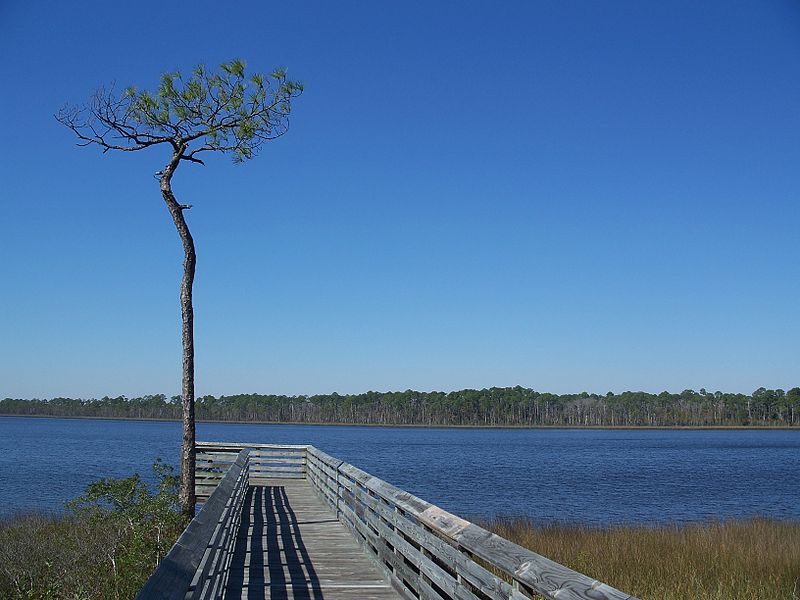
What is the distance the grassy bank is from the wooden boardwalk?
3113 mm

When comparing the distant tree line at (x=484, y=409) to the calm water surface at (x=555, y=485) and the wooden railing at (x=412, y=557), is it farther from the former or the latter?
the wooden railing at (x=412, y=557)

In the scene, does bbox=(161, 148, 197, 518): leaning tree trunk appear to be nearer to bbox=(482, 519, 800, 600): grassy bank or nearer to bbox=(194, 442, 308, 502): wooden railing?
bbox=(194, 442, 308, 502): wooden railing

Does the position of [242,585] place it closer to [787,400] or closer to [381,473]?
[381,473]

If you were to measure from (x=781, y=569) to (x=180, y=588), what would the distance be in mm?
12120

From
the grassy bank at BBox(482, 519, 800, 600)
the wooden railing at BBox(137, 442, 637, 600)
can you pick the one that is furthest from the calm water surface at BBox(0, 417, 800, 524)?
the wooden railing at BBox(137, 442, 637, 600)

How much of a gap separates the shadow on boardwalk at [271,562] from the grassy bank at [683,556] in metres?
3.66

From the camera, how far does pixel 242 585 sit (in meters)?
8.17

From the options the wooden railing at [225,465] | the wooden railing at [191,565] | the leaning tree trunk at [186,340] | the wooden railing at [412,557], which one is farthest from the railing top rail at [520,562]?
the wooden railing at [225,465]

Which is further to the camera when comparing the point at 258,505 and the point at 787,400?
the point at 787,400

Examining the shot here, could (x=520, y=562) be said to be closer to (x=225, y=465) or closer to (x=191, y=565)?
(x=191, y=565)

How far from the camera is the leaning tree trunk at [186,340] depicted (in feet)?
45.7

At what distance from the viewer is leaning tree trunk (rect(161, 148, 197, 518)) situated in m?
13.9

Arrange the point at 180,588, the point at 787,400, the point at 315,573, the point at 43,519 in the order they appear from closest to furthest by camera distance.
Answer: the point at 180,588 → the point at 315,573 → the point at 43,519 → the point at 787,400

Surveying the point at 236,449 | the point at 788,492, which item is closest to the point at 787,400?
the point at 788,492
